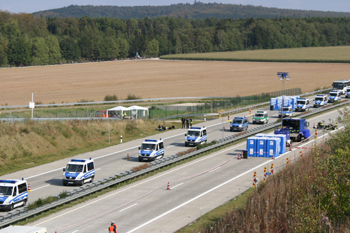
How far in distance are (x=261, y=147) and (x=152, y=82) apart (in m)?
95.0

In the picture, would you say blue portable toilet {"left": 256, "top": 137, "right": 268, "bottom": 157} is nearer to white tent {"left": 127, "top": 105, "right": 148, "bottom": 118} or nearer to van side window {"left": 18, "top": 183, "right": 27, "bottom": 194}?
van side window {"left": 18, "top": 183, "right": 27, "bottom": 194}

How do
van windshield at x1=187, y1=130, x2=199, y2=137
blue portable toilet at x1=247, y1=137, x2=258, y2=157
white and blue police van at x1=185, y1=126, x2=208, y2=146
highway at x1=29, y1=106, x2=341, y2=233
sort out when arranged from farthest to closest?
van windshield at x1=187, y1=130, x2=199, y2=137 < white and blue police van at x1=185, y1=126, x2=208, y2=146 < blue portable toilet at x1=247, y1=137, x2=258, y2=157 < highway at x1=29, y1=106, x2=341, y2=233

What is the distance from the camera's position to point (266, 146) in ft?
159

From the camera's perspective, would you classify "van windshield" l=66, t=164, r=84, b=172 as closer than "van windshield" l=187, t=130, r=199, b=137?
Yes

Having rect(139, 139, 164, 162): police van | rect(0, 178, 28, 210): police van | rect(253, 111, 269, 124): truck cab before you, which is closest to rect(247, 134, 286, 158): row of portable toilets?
rect(139, 139, 164, 162): police van

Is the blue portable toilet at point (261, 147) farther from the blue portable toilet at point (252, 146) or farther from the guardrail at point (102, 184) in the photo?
the guardrail at point (102, 184)

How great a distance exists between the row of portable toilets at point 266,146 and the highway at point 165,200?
1.53m

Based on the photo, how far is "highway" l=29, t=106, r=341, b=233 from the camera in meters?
29.1

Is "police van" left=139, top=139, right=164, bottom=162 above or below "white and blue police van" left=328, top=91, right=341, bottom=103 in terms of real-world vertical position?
below

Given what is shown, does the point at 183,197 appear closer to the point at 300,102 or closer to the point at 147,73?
the point at 300,102

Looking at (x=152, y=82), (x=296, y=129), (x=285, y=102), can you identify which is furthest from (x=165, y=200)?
(x=152, y=82)

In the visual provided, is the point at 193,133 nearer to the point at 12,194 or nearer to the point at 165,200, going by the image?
the point at 165,200

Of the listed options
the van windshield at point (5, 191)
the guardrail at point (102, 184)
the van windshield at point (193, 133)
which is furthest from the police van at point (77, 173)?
the van windshield at point (193, 133)

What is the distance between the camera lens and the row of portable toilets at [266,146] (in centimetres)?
4825
